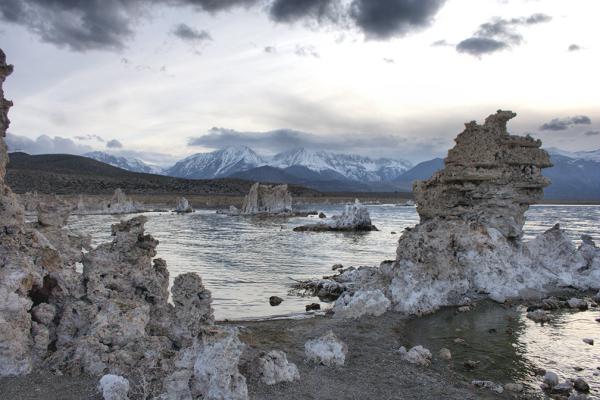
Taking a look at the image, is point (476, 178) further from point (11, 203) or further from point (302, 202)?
point (302, 202)

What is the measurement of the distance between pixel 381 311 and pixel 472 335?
10.8 feet

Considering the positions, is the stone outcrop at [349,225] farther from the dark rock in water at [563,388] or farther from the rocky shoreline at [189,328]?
the dark rock in water at [563,388]

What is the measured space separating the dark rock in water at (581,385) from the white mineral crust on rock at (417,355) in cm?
323

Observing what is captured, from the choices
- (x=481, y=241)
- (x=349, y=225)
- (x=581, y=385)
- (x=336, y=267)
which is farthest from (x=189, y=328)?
(x=349, y=225)

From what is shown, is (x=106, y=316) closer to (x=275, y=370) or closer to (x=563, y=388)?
(x=275, y=370)

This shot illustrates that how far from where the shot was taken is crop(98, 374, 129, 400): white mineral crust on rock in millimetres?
8461

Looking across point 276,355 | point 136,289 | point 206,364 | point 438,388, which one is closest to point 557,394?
point 438,388

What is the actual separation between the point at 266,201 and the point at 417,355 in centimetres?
8507

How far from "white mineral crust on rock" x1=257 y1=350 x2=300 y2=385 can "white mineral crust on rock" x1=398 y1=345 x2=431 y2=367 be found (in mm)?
3330

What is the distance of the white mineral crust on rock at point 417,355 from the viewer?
11.9 m

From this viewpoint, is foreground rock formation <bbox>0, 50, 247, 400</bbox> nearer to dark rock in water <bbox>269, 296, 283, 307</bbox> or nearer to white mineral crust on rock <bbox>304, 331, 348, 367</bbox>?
white mineral crust on rock <bbox>304, 331, 348, 367</bbox>

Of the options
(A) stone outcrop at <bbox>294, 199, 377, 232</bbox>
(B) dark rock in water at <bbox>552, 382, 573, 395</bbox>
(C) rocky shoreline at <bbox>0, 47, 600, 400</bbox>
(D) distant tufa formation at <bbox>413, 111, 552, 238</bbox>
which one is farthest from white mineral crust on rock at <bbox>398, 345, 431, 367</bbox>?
(A) stone outcrop at <bbox>294, 199, 377, 232</bbox>

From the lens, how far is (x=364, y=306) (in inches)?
660

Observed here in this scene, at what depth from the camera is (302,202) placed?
160500mm
